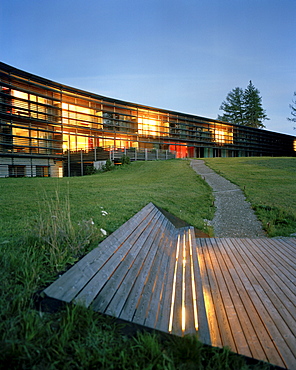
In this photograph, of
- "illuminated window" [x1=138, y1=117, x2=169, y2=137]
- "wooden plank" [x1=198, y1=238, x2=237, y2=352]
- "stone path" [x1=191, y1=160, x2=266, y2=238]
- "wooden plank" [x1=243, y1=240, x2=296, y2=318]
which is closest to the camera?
"wooden plank" [x1=198, y1=238, x2=237, y2=352]

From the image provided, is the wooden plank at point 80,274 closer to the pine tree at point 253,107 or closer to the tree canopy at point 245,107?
the tree canopy at point 245,107

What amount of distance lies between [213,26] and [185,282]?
48.3 metres

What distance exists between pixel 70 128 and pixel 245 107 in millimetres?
56577

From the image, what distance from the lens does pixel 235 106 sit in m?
71.1

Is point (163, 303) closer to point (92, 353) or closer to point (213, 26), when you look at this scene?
point (92, 353)

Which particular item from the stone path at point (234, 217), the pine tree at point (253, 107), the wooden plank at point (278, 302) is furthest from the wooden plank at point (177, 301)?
the pine tree at point (253, 107)

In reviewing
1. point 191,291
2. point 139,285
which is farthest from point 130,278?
point 191,291

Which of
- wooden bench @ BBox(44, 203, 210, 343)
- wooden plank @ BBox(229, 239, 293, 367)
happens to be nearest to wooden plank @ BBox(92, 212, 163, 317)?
wooden bench @ BBox(44, 203, 210, 343)

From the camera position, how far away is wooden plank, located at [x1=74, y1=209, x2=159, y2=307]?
240cm

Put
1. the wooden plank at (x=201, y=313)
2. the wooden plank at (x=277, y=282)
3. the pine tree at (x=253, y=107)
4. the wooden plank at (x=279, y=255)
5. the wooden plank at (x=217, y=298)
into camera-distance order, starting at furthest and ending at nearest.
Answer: the pine tree at (x=253, y=107) < the wooden plank at (x=279, y=255) < the wooden plank at (x=277, y=282) < the wooden plank at (x=217, y=298) < the wooden plank at (x=201, y=313)

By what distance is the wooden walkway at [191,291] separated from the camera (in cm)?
242

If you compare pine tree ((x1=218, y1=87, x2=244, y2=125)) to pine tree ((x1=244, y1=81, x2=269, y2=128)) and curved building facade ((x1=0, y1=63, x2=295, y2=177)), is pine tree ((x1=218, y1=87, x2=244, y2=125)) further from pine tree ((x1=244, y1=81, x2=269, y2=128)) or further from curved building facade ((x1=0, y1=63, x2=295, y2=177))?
curved building facade ((x1=0, y1=63, x2=295, y2=177))

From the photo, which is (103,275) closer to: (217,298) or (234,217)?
(217,298)

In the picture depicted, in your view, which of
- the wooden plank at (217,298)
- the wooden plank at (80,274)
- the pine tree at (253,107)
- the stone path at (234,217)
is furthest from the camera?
the pine tree at (253,107)
